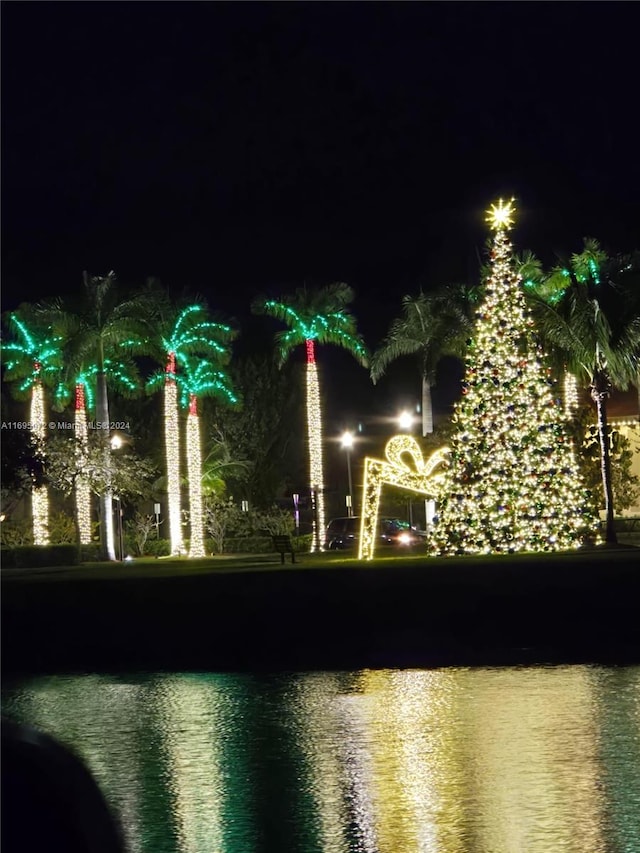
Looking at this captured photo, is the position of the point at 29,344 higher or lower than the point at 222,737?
higher

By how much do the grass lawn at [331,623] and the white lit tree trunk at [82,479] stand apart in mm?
35022

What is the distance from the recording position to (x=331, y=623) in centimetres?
1988

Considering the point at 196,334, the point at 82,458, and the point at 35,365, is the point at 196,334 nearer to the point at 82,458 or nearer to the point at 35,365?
the point at 35,365

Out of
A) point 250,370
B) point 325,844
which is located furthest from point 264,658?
point 250,370

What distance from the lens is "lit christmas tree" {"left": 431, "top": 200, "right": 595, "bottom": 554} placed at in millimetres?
35156

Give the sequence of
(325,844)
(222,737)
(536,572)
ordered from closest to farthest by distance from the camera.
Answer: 1. (325,844)
2. (222,737)
3. (536,572)

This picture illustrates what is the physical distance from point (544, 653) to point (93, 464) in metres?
42.8

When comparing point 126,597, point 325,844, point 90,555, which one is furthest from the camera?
point 90,555

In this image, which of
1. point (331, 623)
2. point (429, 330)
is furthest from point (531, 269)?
point (331, 623)

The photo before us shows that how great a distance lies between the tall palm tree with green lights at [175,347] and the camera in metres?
59.8

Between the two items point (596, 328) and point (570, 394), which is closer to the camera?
point (596, 328)

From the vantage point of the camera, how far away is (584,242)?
51.7 metres

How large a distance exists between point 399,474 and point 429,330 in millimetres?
18914

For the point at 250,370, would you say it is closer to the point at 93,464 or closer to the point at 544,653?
the point at 93,464
